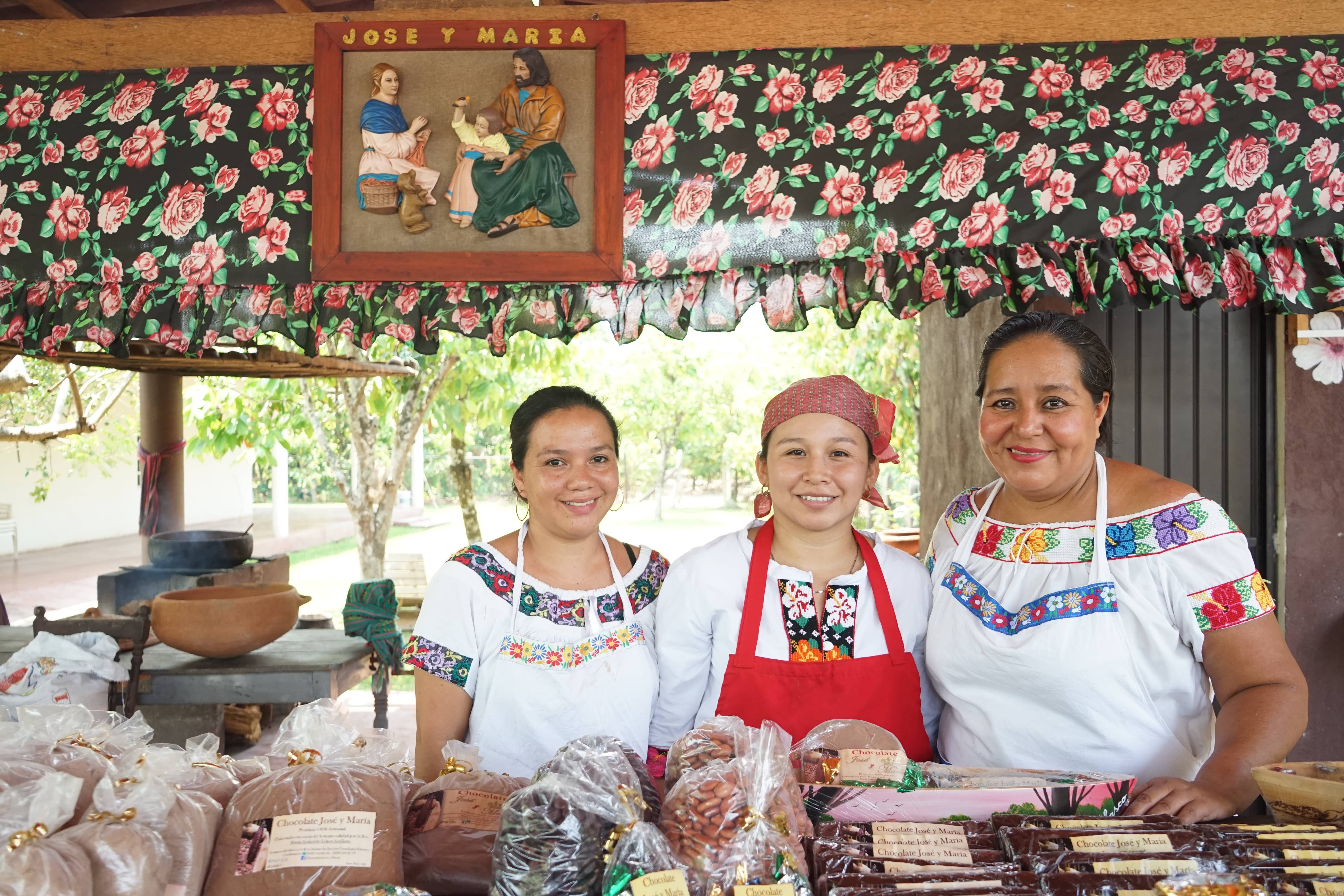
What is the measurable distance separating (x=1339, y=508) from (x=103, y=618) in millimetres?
4482

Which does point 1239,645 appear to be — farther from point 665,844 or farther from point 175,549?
point 175,549

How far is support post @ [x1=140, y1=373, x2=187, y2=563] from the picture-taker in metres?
5.33

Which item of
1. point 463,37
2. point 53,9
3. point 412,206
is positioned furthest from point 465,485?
point 463,37

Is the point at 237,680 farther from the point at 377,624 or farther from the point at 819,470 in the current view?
the point at 819,470

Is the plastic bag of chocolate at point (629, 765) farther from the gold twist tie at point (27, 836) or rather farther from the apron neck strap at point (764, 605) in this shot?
the gold twist tie at point (27, 836)

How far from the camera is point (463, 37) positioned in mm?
2463

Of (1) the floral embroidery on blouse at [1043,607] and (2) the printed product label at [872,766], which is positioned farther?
(1) the floral embroidery on blouse at [1043,607]

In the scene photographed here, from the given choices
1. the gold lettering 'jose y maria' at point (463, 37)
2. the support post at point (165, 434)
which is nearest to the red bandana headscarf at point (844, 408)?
the gold lettering 'jose y maria' at point (463, 37)

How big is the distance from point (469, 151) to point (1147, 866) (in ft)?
7.28

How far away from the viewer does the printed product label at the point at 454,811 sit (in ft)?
4.78

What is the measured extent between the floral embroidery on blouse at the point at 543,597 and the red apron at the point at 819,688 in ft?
0.89

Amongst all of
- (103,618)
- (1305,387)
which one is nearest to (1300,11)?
(1305,387)

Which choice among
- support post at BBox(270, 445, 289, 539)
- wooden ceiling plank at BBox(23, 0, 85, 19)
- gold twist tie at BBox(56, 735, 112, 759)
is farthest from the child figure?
support post at BBox(270, 445, 289, 539)

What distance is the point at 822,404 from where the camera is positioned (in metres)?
1.98
